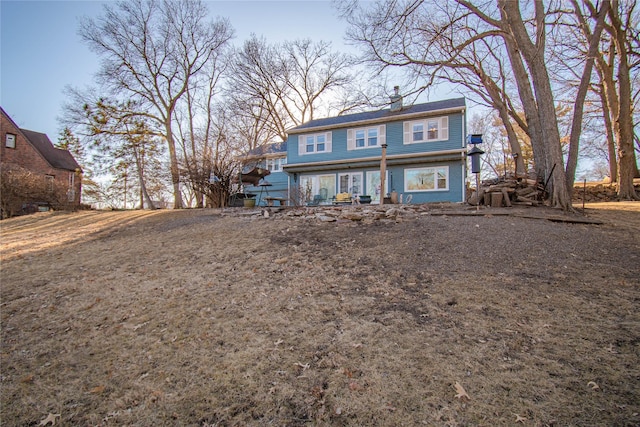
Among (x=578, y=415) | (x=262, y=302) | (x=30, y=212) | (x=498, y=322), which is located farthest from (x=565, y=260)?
(x=30, y=212)

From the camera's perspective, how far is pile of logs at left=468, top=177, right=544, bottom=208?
8.63m

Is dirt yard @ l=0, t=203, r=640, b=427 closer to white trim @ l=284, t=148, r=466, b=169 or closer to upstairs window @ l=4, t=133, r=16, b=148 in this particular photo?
white trim @ l=284, t=148, r=466, b=169

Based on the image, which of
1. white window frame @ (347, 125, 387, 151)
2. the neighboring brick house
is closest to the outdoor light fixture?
white window frame @ (347, 125, 387, 151)

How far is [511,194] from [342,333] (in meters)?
7.79

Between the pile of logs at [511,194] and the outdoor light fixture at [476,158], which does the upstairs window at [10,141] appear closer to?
the outdoor light fixture at [476,158]

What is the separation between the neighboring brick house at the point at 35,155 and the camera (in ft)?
70.9

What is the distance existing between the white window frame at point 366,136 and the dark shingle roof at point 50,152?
2266cm

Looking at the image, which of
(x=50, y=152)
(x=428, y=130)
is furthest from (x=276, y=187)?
(x=50, y=152)

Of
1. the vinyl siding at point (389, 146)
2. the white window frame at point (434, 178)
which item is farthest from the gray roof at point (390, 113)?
the white window frame at point (434, 178)

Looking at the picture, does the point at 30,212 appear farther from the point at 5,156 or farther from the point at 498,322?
the point at 498,322

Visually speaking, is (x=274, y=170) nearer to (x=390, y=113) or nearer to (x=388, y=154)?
(x=388, y=154)

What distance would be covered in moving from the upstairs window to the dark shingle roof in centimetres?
129

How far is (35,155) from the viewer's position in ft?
75.9

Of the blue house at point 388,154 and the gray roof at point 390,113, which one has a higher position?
the gray roof at point 390,113
